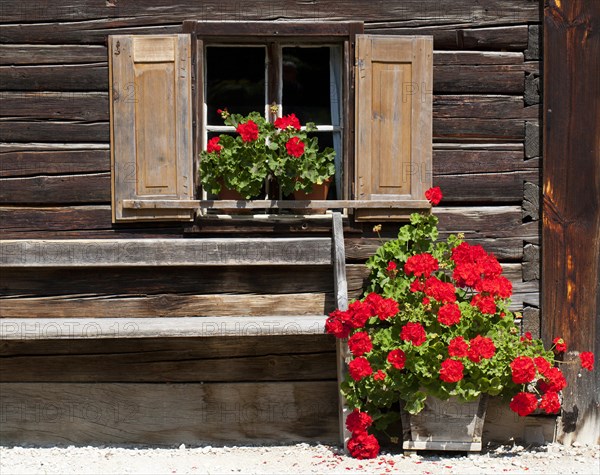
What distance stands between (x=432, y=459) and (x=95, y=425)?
213 cm

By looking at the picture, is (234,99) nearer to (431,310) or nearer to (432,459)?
(431,310)

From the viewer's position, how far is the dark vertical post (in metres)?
5.46

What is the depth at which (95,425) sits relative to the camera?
5668mm

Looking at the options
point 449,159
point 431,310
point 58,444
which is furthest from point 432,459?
point 58,444

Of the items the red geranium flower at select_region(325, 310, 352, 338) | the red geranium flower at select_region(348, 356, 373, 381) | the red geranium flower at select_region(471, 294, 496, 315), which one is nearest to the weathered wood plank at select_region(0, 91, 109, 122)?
the red geranium flower at select_region(325, 310, 352, 338)

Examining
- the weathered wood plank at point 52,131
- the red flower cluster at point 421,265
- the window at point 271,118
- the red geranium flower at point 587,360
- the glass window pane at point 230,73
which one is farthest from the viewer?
the glass window pane at point 230,73

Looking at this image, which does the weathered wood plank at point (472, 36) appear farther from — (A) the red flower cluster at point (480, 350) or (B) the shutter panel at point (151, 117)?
(A) the red flower cluster at point (480, 350)

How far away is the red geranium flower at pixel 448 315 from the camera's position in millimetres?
4859

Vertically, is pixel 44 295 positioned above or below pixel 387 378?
above

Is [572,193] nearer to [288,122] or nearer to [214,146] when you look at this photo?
[288,122]

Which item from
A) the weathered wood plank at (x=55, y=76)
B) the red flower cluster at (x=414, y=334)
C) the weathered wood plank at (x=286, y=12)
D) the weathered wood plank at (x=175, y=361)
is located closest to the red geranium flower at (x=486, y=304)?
the red flower cluster at (x=414, y=334)

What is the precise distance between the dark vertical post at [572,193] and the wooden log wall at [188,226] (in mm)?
99

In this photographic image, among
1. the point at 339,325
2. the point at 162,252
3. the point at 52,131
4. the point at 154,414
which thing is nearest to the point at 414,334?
the point at 339,325

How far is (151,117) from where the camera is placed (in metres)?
5.33
